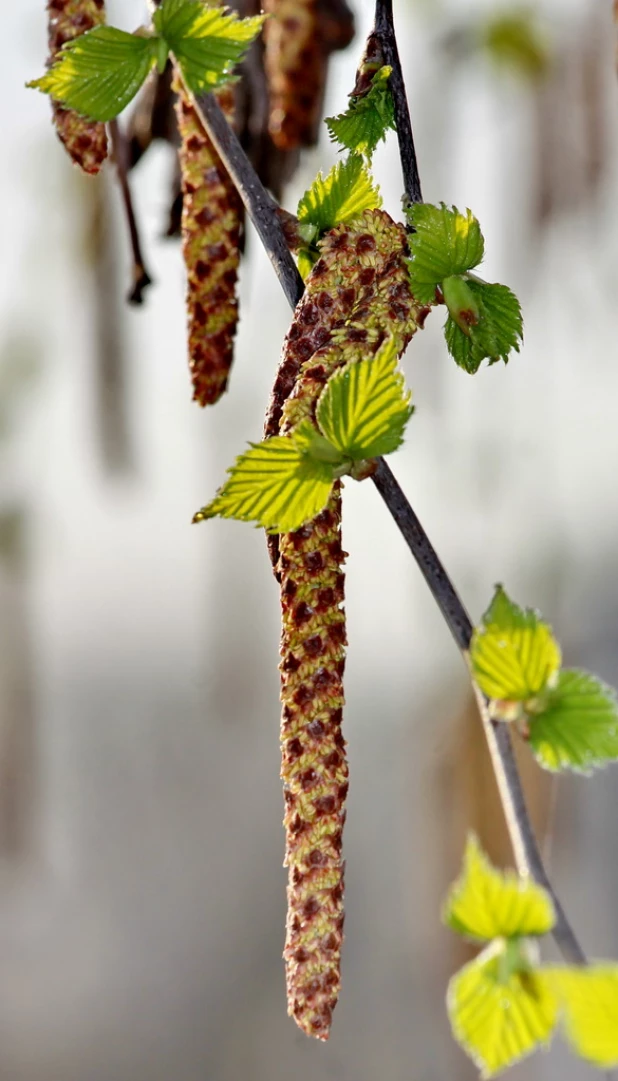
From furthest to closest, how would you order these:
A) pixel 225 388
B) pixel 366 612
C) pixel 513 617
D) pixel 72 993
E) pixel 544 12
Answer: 1. pixel 72 993
2. pixel 366 612
3. pixel 544 12
4. pixel 225 388
5. pixel 513 617

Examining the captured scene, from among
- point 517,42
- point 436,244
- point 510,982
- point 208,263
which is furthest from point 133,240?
point 517,42

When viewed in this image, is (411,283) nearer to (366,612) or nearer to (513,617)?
(513,617)

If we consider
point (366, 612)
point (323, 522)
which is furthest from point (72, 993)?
point (323, 522)


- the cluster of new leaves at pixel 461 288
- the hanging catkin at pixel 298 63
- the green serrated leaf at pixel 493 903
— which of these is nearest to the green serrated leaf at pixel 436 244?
the cluster of new leaves at pixel 461 288

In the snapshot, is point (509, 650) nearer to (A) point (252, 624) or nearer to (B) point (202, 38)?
(B) point (202, 38)

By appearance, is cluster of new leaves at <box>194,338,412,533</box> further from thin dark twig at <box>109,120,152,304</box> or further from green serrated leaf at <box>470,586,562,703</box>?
thin dark twig at <box>109,120,152,304</box>

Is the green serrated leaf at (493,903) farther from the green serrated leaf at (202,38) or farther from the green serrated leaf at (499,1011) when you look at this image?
the green serrated leaf at (202,38)
